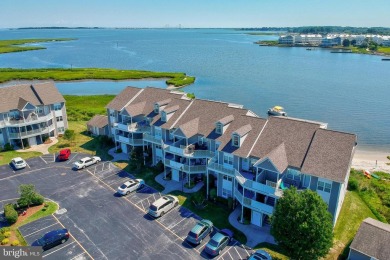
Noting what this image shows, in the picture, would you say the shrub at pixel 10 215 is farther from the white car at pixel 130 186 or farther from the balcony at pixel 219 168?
the balcony at pixel 219 168

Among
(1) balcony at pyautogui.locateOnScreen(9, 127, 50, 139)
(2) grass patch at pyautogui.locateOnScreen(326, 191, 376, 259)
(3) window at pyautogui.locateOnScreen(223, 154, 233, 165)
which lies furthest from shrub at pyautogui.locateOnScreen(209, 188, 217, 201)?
(1) balcony at pyautogui.locateOnScreen(9, 127, 50, 139)

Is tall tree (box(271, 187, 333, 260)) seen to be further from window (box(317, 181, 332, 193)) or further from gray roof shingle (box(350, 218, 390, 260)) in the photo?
window (box(317, 181, 332, 193))

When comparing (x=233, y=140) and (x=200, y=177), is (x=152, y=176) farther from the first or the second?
(x=233, y=140)

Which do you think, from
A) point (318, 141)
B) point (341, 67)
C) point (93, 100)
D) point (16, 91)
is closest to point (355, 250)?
point (318, 141)

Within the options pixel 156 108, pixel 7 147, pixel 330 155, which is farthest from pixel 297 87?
pixel 7 147

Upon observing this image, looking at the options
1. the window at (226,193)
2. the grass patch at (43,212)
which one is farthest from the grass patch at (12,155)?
the window at (226,193)

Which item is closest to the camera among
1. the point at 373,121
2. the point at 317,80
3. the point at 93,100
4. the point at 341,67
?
the point at 373,121
